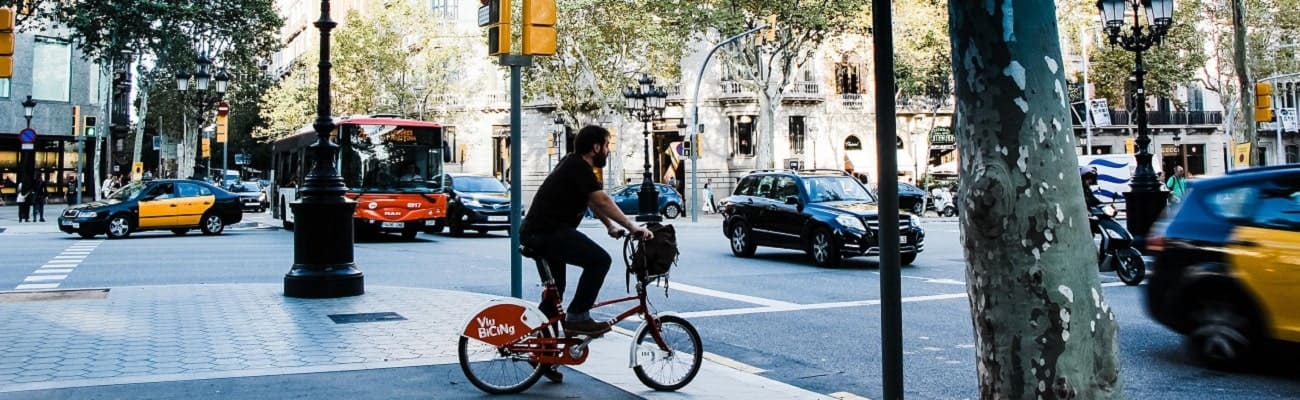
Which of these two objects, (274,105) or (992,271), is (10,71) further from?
(274,105)

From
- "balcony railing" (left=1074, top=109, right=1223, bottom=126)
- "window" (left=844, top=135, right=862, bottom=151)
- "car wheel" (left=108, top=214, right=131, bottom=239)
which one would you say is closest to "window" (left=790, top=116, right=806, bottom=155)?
"window" (left=844, top=135, right=862, bottom=151)

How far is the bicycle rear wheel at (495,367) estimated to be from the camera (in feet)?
19.0

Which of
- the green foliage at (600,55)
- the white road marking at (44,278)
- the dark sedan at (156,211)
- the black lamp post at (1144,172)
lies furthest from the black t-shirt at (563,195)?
the green foliage at (600,55)

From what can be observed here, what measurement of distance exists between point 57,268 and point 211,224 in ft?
31.7

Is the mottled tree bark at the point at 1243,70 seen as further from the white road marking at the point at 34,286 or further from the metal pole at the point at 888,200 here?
the white road marking at the point at 34,286

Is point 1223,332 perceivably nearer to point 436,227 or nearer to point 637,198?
point 436,227

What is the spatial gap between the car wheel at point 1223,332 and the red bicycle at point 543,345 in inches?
144

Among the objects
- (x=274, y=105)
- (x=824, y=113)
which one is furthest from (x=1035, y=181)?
(x=274, y=105)

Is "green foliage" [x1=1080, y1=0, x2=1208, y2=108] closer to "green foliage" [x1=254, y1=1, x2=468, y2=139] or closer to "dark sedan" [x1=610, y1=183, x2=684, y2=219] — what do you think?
"dark sedan" [x1=610, y1=183, x2=684, y2=219]

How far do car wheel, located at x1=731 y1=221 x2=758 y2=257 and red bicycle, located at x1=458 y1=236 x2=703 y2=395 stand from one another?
36.0ft

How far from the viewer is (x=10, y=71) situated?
15320mm

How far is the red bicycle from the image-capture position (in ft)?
19.0

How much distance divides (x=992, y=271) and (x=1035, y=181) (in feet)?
0.95

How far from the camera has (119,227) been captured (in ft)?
72.8
